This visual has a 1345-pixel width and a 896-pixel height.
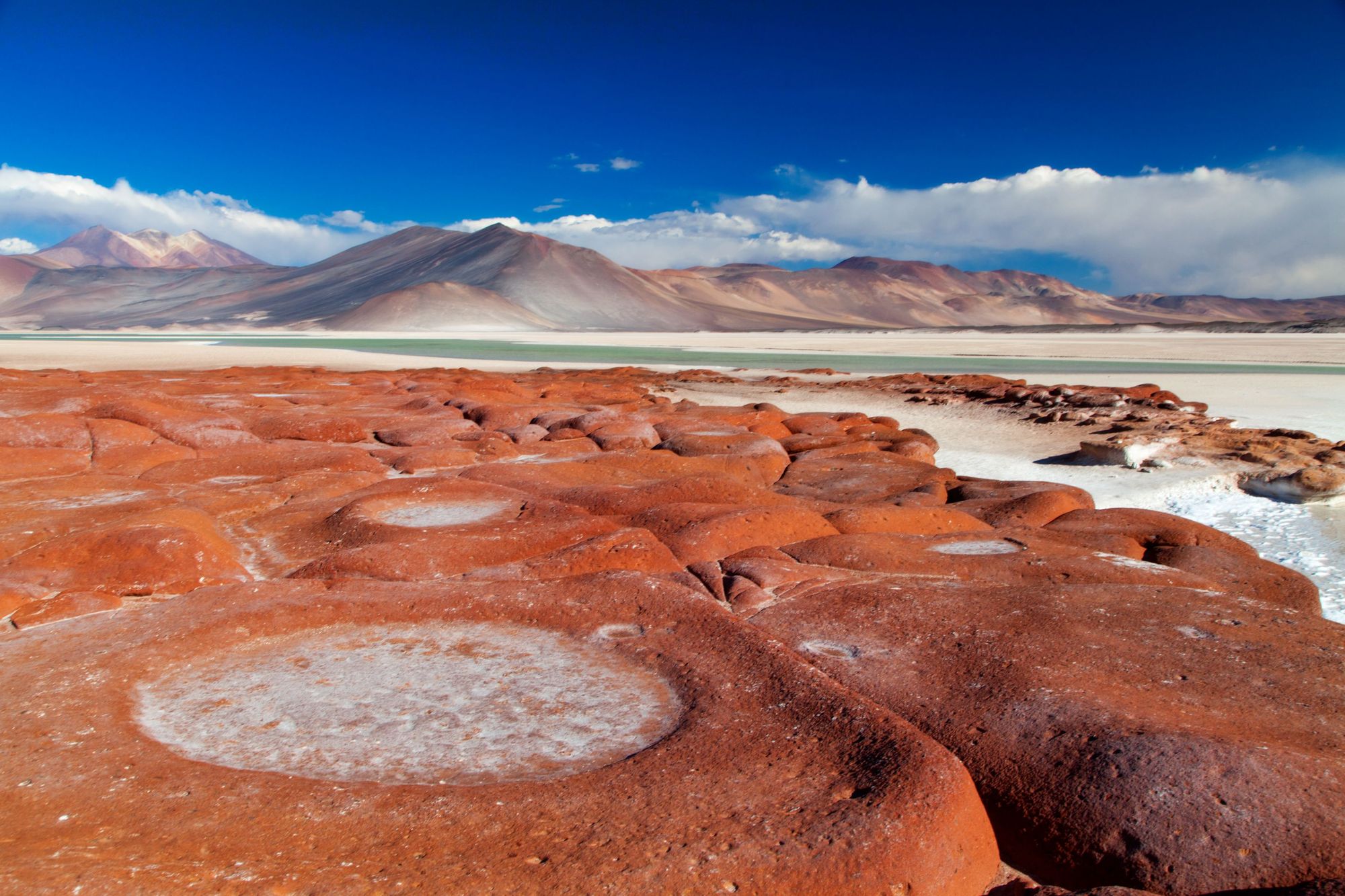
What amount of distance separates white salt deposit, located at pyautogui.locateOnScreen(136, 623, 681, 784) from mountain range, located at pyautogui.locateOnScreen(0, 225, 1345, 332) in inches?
4169

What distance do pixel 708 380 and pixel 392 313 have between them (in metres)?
94.7

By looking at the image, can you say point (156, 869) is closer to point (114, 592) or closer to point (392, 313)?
point (114, 592)

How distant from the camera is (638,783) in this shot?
2.55 metres

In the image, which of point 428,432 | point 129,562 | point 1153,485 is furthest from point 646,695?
point 1153,485

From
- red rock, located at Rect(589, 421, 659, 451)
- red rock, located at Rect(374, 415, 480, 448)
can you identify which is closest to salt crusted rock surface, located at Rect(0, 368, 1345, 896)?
red rock, located at Rect(374, 415, 480, 448)

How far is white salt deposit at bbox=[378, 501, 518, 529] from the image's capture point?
5539mm

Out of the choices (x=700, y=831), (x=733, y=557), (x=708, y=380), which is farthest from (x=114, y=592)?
(x=708, y=380)

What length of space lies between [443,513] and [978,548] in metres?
3.31

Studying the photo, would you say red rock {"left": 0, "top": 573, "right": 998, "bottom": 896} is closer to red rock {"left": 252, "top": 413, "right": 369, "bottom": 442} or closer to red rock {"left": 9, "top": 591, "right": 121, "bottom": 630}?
red rock {"left": 9, "top": 591, "right": 121, "bottom": 630}

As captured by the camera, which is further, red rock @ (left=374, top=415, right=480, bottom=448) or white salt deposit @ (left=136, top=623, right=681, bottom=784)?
red rock @ (left=374, top=415, right=480, bottom=448)

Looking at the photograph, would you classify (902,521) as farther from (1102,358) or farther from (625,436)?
(1102,358)

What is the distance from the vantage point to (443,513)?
19.0 feet

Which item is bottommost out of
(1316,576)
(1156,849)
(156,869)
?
(1316,576)

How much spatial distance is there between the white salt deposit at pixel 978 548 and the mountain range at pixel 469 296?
105 m
